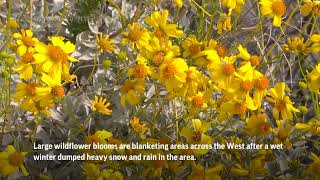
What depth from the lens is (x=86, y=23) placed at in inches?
78.7

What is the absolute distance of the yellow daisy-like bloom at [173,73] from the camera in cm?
140

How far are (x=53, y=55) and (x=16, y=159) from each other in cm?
29

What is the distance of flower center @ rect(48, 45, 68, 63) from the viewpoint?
4.54ft

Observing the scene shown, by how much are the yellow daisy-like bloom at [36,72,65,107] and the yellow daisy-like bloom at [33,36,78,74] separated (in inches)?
0.8

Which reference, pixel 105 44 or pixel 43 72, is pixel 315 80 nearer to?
pixel 105 44

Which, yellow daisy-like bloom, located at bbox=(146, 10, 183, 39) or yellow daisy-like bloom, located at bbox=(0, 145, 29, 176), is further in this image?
yellow daisy-like bloom, located at bbox=(146, 10, 183, 39)

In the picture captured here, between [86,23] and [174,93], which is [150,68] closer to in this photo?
[174,93]

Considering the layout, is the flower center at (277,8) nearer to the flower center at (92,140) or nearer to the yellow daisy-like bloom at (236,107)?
the yellow daisy-like bloom at (236,107)

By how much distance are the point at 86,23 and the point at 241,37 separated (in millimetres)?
767

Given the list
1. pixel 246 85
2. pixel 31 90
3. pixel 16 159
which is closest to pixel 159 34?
pixel 246 85

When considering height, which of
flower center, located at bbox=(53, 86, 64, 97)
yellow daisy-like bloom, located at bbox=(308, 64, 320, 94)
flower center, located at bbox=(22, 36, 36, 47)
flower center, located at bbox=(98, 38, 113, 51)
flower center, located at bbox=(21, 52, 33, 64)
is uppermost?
flower center, located at bbox=(98, 38, 113, 51)

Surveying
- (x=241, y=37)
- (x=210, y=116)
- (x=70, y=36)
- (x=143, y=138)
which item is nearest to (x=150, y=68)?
(x=143, y=138)

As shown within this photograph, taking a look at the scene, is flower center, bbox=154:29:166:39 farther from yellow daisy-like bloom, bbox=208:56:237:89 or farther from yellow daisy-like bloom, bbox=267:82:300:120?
yellow daisy-like bloom, bbox=267:82:300:120

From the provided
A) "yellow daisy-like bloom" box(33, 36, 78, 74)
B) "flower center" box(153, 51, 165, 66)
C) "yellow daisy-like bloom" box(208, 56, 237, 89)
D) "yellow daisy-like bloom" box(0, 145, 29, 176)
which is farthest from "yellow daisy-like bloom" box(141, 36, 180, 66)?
"yellow daisy-like bloom" box(0, 145, 29, 176)
